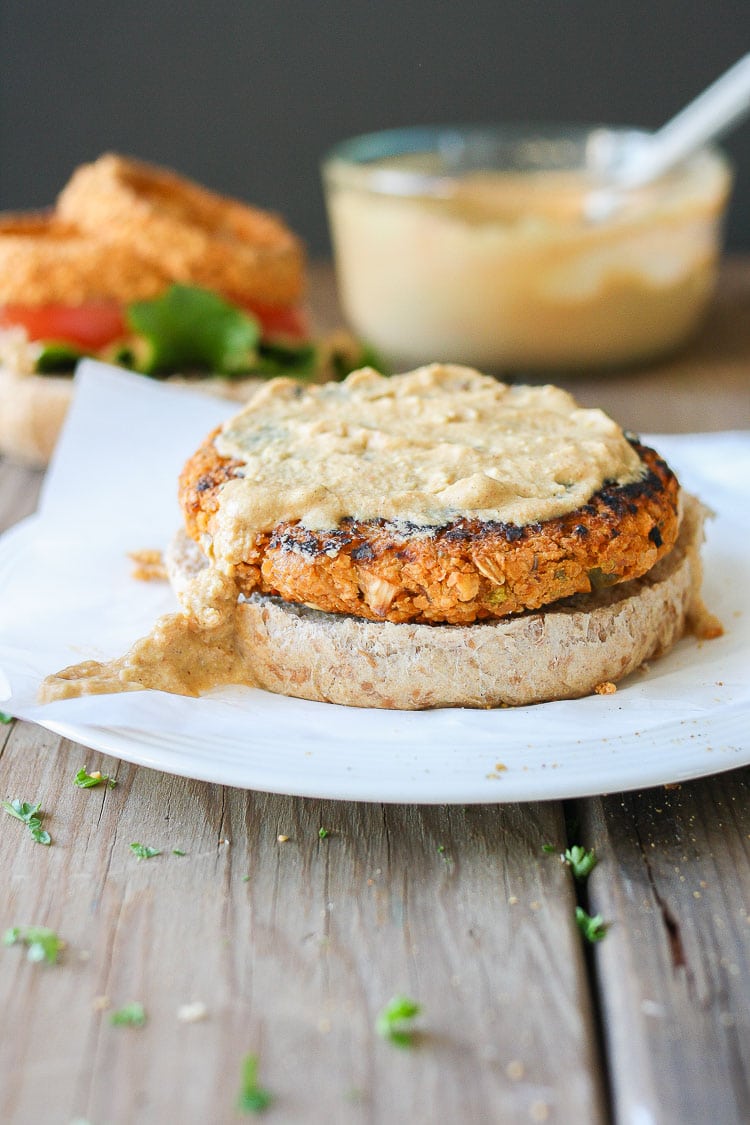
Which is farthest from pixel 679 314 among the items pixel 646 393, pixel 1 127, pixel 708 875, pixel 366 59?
pixel 1 127

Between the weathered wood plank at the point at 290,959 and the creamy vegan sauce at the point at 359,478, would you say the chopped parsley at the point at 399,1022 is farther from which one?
the creamy vegan sauce at the point at 359,478

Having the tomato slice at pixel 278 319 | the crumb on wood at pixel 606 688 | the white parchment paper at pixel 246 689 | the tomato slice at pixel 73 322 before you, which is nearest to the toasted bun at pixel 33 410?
the tomato slice at pixel 73 322

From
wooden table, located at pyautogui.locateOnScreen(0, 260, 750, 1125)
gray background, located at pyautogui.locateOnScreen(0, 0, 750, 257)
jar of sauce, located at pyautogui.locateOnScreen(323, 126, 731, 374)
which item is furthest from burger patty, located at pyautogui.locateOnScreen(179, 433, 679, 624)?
gray background, located at pyautogui.locateOnScreen(0, 0, 750, 257)

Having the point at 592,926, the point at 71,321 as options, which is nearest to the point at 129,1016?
the point at 592,926

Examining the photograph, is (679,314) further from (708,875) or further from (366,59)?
(708,875)

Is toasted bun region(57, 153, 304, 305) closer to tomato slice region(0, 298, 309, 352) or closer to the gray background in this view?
tomato slice region(0, 298, 309, 352)
